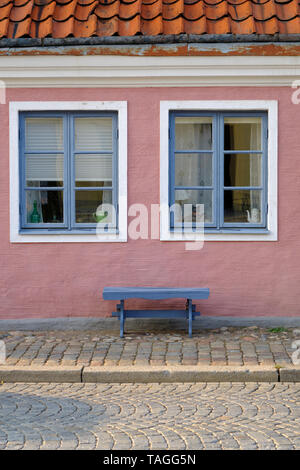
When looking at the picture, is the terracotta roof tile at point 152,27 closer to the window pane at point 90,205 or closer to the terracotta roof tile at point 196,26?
the terracotta roof tile at point 196,26

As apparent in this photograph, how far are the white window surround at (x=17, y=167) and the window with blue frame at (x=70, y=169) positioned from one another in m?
0.12

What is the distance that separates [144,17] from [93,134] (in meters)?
1.64

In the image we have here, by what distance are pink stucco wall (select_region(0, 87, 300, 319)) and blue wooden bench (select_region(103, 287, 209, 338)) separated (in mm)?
409

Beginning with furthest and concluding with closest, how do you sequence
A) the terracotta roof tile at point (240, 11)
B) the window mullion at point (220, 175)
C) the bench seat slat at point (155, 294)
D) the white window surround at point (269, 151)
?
the window mullion at point (220, 175), the white window surround at point (269, 151), the terracotta roof tile at point (240, 11), the bench seat slat at point (155, 294)

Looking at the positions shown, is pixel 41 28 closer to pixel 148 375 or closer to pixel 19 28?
pixel 19 28

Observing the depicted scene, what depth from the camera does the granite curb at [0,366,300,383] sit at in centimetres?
696

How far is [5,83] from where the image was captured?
902 centimetres

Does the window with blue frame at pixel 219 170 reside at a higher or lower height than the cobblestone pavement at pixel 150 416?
higher

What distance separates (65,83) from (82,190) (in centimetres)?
141

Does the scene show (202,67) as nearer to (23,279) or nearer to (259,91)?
(259,91)

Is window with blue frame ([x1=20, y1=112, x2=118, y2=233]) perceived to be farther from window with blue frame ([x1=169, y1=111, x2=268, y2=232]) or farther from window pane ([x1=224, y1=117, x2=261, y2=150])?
window pane ([x1=224, y1=117, x2=261, y2=150])

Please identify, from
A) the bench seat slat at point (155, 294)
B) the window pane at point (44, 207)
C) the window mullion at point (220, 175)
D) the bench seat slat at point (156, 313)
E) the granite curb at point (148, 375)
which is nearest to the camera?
the granite curb at point (148, 375)

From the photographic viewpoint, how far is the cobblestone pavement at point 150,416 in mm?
5012

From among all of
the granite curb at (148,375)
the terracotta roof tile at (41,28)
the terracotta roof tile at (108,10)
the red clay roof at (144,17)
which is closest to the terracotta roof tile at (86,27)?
the red clay roof at (144,17)
